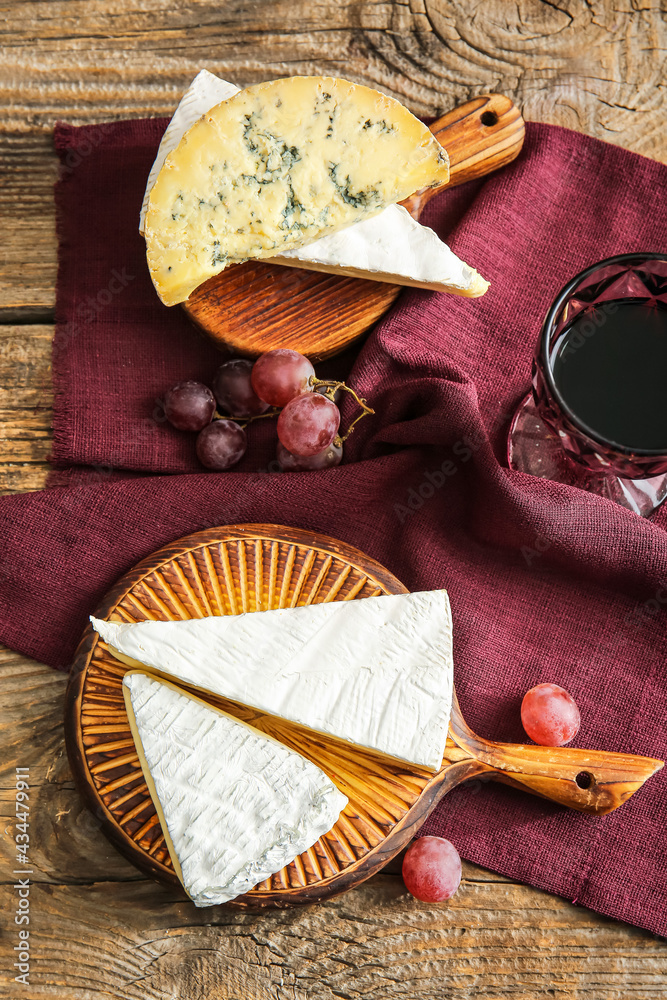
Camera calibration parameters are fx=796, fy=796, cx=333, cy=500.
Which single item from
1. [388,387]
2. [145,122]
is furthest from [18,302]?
[388,387]

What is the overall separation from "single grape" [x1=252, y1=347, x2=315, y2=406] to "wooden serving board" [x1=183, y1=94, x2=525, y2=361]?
43 millimetres

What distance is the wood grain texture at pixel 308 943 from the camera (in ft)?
3.10

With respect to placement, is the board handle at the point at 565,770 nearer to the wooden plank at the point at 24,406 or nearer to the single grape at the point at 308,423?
the single grape at the point at 308,423

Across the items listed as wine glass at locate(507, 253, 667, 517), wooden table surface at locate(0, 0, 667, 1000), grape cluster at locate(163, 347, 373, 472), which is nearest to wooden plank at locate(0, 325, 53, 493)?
wooden table surface at locate(0, 0, 667, 1000)

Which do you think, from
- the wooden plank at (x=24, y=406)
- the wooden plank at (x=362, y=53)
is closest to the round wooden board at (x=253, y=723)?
the wooden plank at (x=24, y=406)

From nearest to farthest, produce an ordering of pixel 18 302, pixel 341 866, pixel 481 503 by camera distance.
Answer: pixel 341 866, pixel 481 503, pixel 18 302

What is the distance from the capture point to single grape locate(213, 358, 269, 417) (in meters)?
1.04

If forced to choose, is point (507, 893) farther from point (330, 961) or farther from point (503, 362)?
point (503, 362)

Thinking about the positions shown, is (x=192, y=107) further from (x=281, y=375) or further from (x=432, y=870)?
(x=432, y=870)

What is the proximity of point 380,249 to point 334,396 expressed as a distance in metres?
0.20

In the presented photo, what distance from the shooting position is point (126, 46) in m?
1.17

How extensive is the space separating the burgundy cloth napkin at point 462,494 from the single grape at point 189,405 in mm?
44

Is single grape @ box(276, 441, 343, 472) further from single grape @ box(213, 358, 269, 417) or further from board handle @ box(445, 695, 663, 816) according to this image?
board handle @ box(445, 695, 663, 816)

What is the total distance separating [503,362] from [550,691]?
439 millimetres
